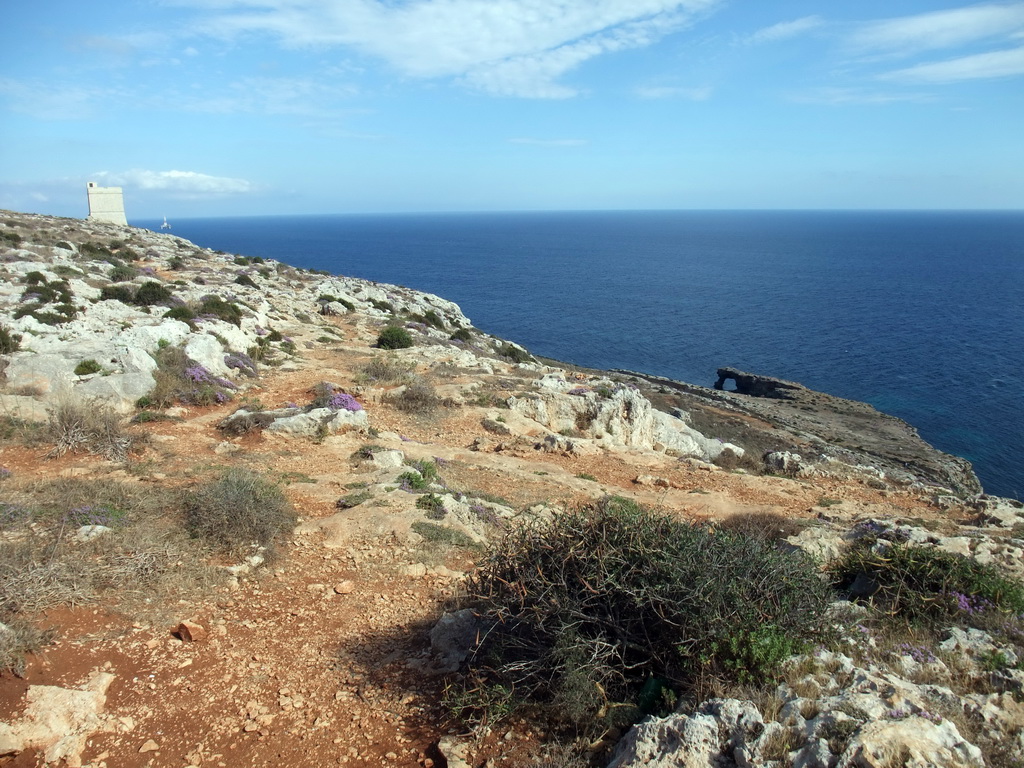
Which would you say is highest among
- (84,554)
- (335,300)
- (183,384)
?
(335,300)

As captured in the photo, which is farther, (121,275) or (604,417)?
(121,275)

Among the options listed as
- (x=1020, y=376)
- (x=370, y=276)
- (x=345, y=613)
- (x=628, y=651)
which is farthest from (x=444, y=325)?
(x=370, y=276)

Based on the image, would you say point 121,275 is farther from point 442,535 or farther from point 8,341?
point 442,535

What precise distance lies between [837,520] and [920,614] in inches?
348

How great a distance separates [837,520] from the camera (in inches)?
556

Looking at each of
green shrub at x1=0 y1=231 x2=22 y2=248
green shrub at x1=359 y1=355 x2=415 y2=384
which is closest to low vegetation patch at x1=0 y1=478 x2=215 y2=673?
green shrub at x1=359 y1=355 x2=415 y2=384

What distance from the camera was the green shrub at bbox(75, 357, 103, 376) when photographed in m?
15.8

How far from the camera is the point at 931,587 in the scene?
254 inches

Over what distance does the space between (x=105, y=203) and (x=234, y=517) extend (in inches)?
3375

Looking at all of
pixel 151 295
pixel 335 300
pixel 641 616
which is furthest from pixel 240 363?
pixel 335 300

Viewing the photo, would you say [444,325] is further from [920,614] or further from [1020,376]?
[1020,376]

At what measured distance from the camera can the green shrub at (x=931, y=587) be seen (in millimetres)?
6023

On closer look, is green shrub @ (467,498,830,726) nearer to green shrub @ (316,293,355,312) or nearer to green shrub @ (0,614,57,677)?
green shrub @ (0,614,57,677)

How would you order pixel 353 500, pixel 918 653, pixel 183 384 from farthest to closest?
pixel 183 384 → pixel 353 500 → pixel 918 653
